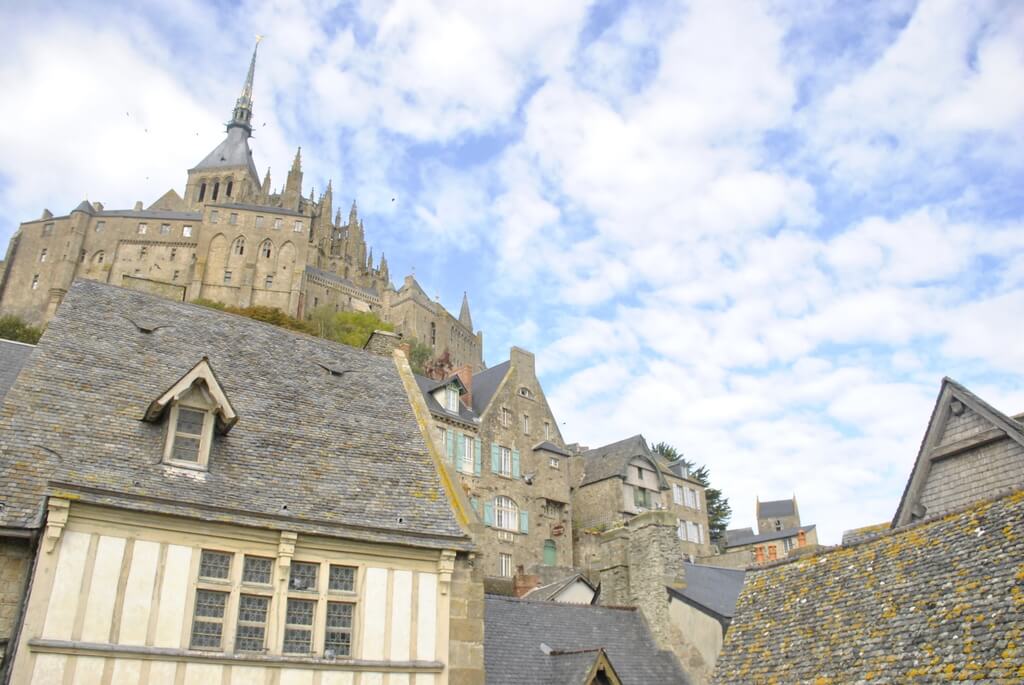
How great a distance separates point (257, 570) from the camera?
11.5 metres

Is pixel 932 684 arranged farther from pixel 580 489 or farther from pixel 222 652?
pixel 580 489

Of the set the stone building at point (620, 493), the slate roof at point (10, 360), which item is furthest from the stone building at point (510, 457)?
the slate roof at point (10, 360)

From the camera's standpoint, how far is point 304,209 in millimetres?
119438

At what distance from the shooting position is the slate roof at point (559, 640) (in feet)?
53.1

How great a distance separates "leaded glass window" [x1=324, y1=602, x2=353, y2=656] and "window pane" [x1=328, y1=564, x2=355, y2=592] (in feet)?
0.74

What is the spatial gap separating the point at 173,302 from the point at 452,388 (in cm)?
2704

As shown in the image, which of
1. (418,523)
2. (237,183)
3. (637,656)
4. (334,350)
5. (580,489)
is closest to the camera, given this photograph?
(418,523)

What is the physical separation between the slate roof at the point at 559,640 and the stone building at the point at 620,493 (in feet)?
85.5

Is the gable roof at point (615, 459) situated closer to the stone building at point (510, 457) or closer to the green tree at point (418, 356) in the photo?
the stone building at point (510, 457)

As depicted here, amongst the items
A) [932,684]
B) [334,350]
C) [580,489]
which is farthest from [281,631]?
[580,489]

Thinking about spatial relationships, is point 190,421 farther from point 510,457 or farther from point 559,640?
point 510,457

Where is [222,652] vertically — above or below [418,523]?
below

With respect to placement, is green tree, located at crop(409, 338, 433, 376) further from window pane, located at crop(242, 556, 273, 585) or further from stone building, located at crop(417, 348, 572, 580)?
window pane, located at crop(242, 556, 273, 585)

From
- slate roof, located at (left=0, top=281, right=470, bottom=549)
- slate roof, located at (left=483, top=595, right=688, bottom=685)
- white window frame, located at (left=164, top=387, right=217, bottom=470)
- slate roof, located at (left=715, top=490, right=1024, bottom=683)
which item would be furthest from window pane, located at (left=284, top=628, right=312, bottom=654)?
slate roof, located at (left=715, top=490, right=1024, bottom=683)
